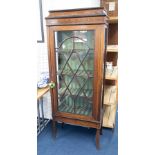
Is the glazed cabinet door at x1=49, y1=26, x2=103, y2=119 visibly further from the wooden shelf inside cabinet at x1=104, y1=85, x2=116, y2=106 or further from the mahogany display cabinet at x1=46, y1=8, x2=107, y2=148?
the wooden shelf inside cabinet at x1=104, y1=85, x2=116, y2=106

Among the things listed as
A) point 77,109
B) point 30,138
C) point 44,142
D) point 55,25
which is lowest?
point 44,142

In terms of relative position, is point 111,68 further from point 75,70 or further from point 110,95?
point 75,70

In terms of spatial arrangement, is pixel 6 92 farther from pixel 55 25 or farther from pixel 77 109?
pixel 77 109

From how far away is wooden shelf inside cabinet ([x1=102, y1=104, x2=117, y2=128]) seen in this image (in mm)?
2152

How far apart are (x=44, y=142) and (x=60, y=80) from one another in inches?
31.8

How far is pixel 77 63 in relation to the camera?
1787 millimetres

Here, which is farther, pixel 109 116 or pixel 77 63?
pixel 109 116

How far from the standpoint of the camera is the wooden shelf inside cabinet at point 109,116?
7.06 feet

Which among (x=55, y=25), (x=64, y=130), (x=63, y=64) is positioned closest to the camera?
(x=55, y=25)

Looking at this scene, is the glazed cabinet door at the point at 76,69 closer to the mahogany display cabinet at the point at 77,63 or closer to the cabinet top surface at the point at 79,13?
the mahogany display cabinet at the point at 77,63

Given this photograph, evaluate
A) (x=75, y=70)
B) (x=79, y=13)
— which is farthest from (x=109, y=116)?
(x=79, y=13)

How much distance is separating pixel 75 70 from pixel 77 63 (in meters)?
0.08

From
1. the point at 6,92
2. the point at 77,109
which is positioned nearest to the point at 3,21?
the point at 6,92
